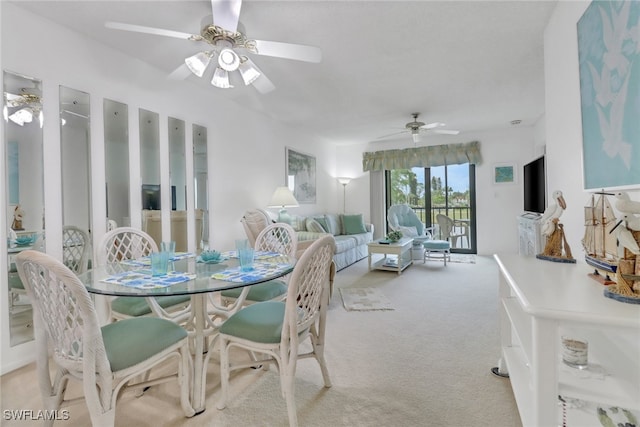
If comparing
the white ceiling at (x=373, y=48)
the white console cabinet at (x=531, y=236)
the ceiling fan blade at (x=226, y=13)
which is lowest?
the white console cabinet at (x=531, y=236)

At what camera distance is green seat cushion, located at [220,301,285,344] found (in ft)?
4.76

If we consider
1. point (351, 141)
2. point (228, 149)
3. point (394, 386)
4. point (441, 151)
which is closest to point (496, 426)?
point (394, 386)

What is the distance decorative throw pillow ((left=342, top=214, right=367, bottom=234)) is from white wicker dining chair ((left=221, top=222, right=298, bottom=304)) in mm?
3279

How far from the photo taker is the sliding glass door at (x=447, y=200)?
606 centimetres

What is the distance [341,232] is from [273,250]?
354cm

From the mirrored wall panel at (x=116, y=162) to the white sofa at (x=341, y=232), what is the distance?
2124 mm

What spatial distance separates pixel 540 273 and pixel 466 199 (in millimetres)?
5307

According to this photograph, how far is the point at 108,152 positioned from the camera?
2588 mm

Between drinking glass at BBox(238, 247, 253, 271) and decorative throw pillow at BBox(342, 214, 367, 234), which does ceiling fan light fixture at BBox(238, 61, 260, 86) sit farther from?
decorative throw pillow at BBox(342, 214, 367, 234)

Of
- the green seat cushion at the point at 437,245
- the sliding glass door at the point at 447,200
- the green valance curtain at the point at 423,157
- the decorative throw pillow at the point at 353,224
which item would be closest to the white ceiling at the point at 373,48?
the green valance curtain at the point at 423,157

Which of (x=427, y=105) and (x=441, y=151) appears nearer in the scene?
(x=427, y=105)

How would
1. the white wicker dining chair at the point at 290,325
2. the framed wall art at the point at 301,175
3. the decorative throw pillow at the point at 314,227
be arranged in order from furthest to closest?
the framed wall art at the point at 301,175
the decorative throw pillow at the point at 314,227
the white wicker dining chair at the point at 290,325

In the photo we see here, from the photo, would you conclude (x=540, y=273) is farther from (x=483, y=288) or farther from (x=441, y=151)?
(x=441, y=151)

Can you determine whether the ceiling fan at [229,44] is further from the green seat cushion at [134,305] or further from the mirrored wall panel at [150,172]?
the green seat cushion at [134,305]
